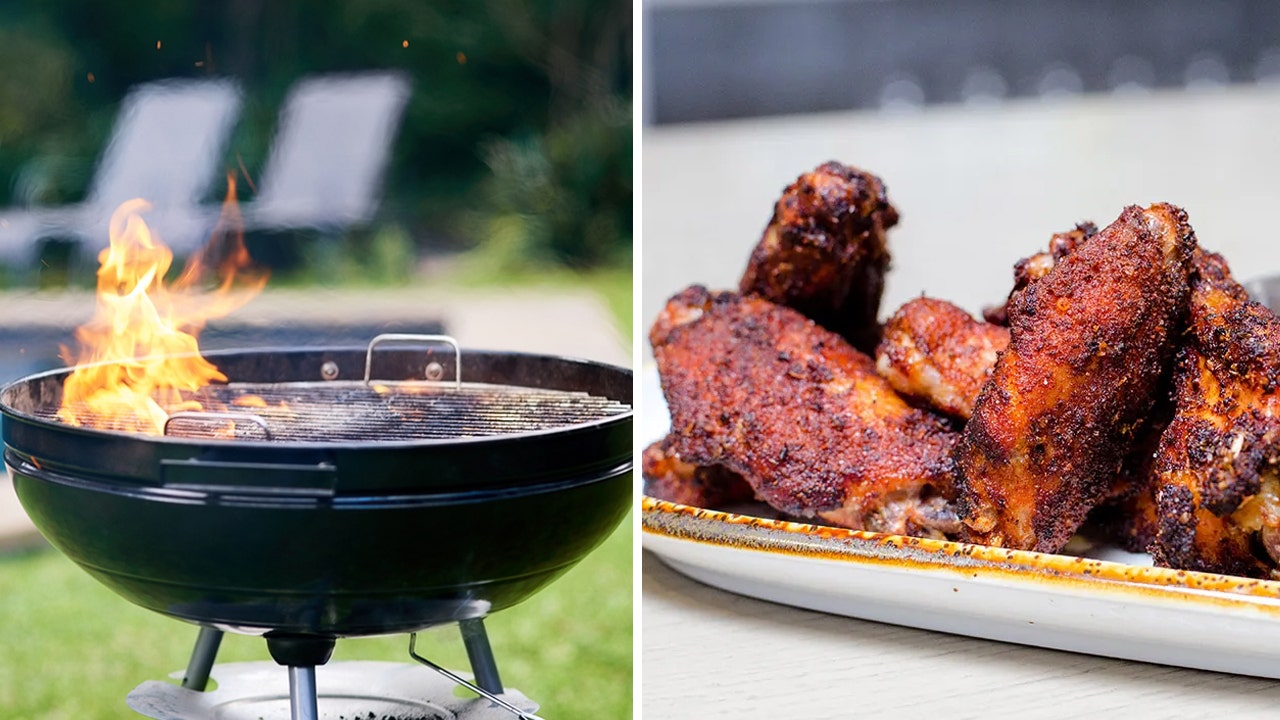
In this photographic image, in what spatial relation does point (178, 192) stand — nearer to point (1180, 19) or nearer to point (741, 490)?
point (1180, 19)

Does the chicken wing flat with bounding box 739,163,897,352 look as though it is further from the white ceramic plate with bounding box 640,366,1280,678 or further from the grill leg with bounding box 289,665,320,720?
the grill leg with bounding box 289,665,320,720

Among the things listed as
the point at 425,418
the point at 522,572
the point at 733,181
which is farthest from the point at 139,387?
the point at 733,181

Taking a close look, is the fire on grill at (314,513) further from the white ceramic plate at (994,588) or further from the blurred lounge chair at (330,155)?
the blurred lounge chair at (330,155)

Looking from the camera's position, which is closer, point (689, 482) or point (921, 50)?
point (689, 482)

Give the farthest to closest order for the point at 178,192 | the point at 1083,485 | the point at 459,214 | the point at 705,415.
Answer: the point at 459,214 → the point at 178,192 → the point at 705,415 → the point at 1083,485

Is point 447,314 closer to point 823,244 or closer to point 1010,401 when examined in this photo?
point 823,244

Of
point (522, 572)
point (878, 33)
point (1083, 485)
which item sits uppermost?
point (878, 33)

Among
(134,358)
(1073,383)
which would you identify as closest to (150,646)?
(134,358)
